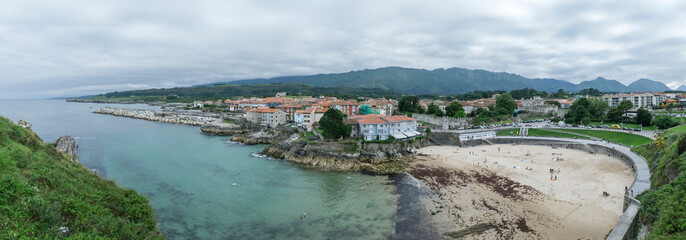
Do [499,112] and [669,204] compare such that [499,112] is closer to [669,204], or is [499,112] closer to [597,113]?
[597,113]

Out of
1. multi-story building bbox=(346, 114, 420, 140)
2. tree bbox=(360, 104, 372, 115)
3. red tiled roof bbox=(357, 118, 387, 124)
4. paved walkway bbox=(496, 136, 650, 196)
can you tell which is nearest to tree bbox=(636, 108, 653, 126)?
paved walkway bbox=(496, 136, 650, 196)

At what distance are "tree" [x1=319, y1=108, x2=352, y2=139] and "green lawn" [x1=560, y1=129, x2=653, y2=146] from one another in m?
30.8

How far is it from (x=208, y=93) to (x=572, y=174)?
198m

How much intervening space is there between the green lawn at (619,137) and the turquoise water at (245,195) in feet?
92.6

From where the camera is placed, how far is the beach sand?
1630 cm

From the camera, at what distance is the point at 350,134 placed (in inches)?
1529

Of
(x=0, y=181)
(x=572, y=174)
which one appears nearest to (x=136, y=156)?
(x=0, y=181)

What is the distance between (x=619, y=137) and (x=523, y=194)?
2421 centimetres

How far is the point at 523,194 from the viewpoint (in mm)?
21297

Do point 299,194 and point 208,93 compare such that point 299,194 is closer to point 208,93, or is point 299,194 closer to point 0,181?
point 0,181

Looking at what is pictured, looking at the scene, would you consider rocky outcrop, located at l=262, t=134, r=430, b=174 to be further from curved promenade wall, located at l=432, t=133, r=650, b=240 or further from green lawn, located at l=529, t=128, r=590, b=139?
green lawn, located at l=529, t=128, r=590, b=139

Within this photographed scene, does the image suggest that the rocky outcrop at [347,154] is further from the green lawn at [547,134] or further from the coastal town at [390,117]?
the green lawn at [547,134]

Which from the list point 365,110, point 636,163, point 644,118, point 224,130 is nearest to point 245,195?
point 636,163

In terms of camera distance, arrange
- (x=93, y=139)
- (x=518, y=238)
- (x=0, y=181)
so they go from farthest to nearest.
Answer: (x=93, y=139) → (x=518, y=238) → (x=0, y=181)
